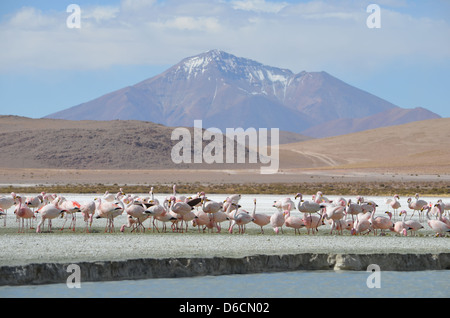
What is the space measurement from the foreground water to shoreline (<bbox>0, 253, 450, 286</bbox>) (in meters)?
0.23

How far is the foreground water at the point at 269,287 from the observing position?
11633 mm

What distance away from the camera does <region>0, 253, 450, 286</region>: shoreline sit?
12.1 metres

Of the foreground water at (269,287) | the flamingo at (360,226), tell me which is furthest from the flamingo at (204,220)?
the foreground water at (269,287)

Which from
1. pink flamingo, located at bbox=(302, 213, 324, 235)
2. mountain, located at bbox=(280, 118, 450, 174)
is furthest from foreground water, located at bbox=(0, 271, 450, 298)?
mountain, located at bbox=(280, 118, 450, 174)

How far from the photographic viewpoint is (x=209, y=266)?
13.4 m

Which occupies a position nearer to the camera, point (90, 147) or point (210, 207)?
point (210, 207)

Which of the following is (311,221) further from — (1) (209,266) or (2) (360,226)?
(1) (209,266)

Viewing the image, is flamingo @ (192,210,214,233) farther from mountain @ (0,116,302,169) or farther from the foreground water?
mountain @ (0,116,302,169)

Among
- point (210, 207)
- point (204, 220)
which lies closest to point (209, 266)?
point (210, 207)

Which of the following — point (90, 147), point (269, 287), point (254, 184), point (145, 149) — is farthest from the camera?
point (145, 149)

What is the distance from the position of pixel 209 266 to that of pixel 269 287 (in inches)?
60.1

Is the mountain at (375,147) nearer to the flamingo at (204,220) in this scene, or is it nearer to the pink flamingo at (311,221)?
the pink flamingo at (311,221)
